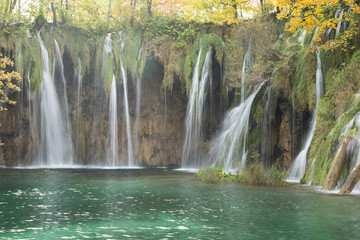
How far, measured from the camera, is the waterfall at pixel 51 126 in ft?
83.1

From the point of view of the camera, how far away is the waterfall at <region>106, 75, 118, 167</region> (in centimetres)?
2598

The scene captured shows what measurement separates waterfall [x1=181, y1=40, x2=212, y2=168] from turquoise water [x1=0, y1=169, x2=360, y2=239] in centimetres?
1095

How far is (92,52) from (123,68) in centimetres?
231

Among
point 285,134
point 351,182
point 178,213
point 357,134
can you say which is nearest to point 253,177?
point 357,134

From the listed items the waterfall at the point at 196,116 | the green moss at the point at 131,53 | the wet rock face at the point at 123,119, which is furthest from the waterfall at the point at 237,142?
the green moss at the point at 131,53

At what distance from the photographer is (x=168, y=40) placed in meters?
26.2

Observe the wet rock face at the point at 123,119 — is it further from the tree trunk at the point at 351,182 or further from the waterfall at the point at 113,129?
the tree trunk at the point at 351,182

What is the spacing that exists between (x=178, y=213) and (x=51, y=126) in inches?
743

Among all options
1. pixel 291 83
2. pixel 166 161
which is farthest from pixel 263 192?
pixel 166 161

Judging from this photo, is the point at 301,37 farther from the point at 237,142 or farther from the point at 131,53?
the point at 131,53

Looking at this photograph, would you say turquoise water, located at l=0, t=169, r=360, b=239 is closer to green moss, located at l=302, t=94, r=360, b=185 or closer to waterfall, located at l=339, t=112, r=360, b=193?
green moss, located at l=302, t=94, r=360, b=185

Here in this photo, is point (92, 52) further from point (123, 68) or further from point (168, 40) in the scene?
point (168, 40)

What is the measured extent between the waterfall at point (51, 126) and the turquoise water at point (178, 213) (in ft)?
43.7

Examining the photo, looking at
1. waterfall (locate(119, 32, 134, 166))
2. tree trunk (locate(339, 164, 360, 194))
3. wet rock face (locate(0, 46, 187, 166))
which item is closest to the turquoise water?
tree trunk (locate(339, 164, 360, 194))
